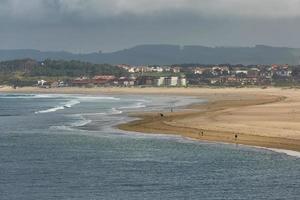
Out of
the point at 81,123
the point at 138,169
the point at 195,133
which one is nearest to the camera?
the point at 138,169

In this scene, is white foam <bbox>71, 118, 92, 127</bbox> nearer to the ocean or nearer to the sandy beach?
the sandy beach

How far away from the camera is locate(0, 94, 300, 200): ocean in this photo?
30797 mm

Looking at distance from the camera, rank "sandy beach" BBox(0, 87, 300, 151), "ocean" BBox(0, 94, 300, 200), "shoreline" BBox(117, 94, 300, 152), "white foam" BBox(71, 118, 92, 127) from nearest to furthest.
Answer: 1. "ocean" BBox(0, 94, 300, 200)
2. "shoreline" BBox(117, 94, 300, 152)
3. "sandy beach" BBox(0, 87, 300, 151)
4. "white foam" BBox(71, 118, 92, 127)

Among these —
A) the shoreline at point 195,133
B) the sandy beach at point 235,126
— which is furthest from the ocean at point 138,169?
the sandy beach at point 235,126

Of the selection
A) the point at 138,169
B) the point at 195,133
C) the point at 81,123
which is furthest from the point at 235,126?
the point at 138,169

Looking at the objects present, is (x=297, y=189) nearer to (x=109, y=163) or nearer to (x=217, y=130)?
(x=109, y=163)

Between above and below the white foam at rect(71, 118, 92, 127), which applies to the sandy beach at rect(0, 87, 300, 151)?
above

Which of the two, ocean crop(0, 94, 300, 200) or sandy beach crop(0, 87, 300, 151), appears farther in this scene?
sandy beach crop(0, 87, 300, 151)

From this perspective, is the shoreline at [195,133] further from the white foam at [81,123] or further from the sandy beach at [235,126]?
the white foam at [81,123]

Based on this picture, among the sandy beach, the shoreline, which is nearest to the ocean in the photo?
the shoreline

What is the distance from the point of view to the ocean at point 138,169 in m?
30.8

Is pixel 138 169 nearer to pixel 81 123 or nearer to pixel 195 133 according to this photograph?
pixel 195 133

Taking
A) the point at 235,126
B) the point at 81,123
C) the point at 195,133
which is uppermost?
the point at 235,126

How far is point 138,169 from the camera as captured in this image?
121 feet
